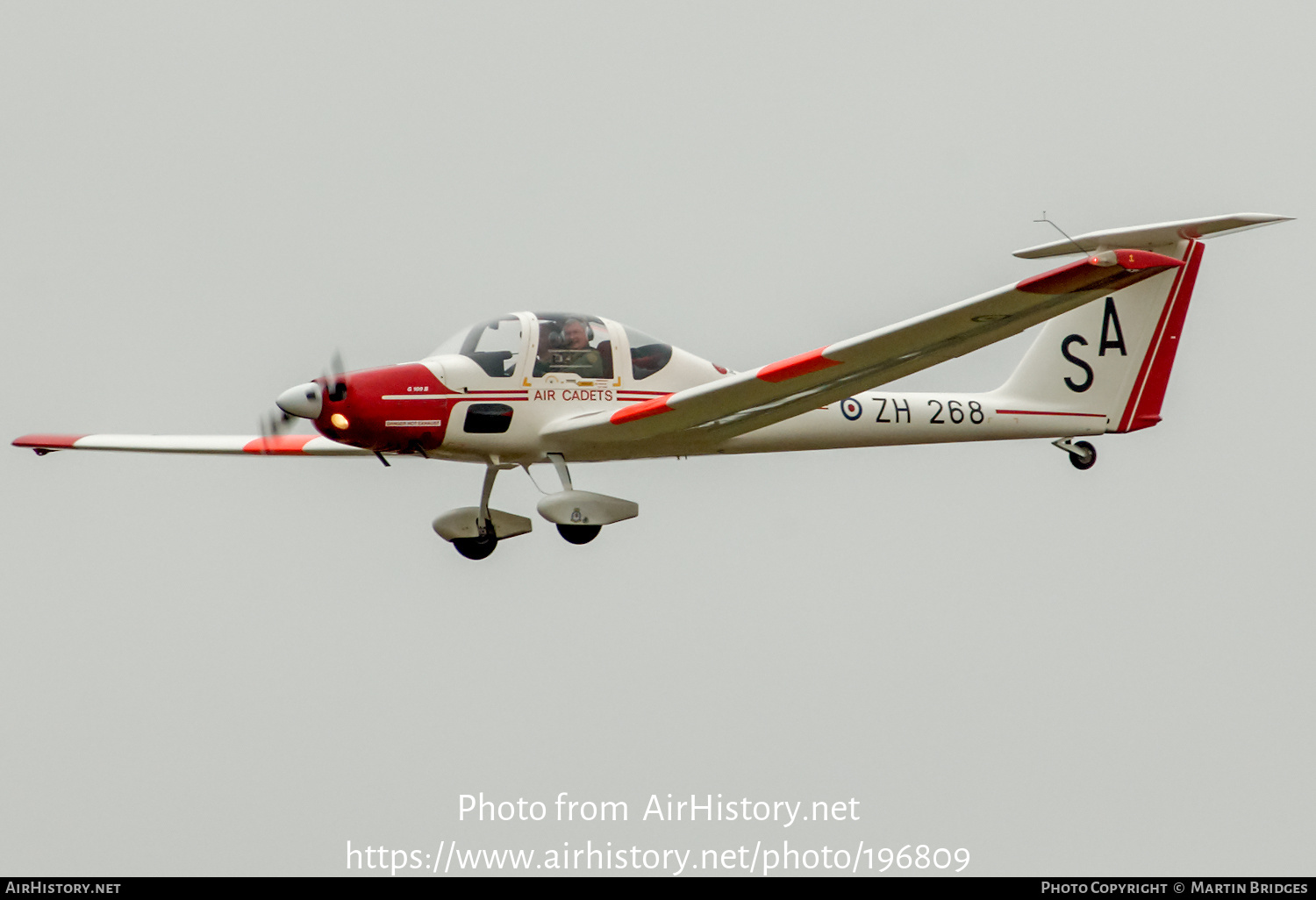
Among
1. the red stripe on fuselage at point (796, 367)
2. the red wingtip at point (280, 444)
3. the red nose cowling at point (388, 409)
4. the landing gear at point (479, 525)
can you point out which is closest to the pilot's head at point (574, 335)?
the red nose cowling at point (388, 409)

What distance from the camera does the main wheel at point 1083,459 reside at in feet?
47.9

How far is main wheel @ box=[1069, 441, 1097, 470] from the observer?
1459cm

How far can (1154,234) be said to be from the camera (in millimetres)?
12586

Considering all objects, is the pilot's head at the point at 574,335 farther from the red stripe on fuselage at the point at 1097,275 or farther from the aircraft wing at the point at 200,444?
the red stripe on fuselage at the point at 1097,275

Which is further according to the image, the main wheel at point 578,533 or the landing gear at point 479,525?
the landing gear at point 479,525

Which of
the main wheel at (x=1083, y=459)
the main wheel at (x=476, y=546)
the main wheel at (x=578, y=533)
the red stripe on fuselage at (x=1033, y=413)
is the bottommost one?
the main wheel at (x=476, y=546)

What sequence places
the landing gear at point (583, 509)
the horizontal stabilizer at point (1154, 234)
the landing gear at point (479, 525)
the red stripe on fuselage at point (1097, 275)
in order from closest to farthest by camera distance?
the red stripe on fuselage at point (1097, 275)
the horizontal stabilizer at point (1154, 234)
the landing gear at point (583, 509)
the landing gear at point (479, 525)

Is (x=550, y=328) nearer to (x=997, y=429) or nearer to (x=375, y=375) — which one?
(x=375, y=375)

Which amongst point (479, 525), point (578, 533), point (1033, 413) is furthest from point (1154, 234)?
point (479, 525)

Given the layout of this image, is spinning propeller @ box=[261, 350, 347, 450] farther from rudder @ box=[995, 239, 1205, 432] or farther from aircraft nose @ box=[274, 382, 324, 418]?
rudder @ box=[995, 239, 1205, 432]

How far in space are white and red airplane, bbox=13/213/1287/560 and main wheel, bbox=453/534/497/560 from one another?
12 millimetres

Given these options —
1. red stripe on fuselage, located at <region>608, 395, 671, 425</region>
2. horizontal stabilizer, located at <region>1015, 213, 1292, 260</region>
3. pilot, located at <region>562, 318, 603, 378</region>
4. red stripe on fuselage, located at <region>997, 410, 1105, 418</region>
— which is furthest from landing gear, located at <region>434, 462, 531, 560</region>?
horizontal stabilizer, located at <region>1015, 213, 1292, 260</region>

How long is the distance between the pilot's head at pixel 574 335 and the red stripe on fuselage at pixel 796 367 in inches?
75.8

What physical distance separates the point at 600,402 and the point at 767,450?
5.71 feet
